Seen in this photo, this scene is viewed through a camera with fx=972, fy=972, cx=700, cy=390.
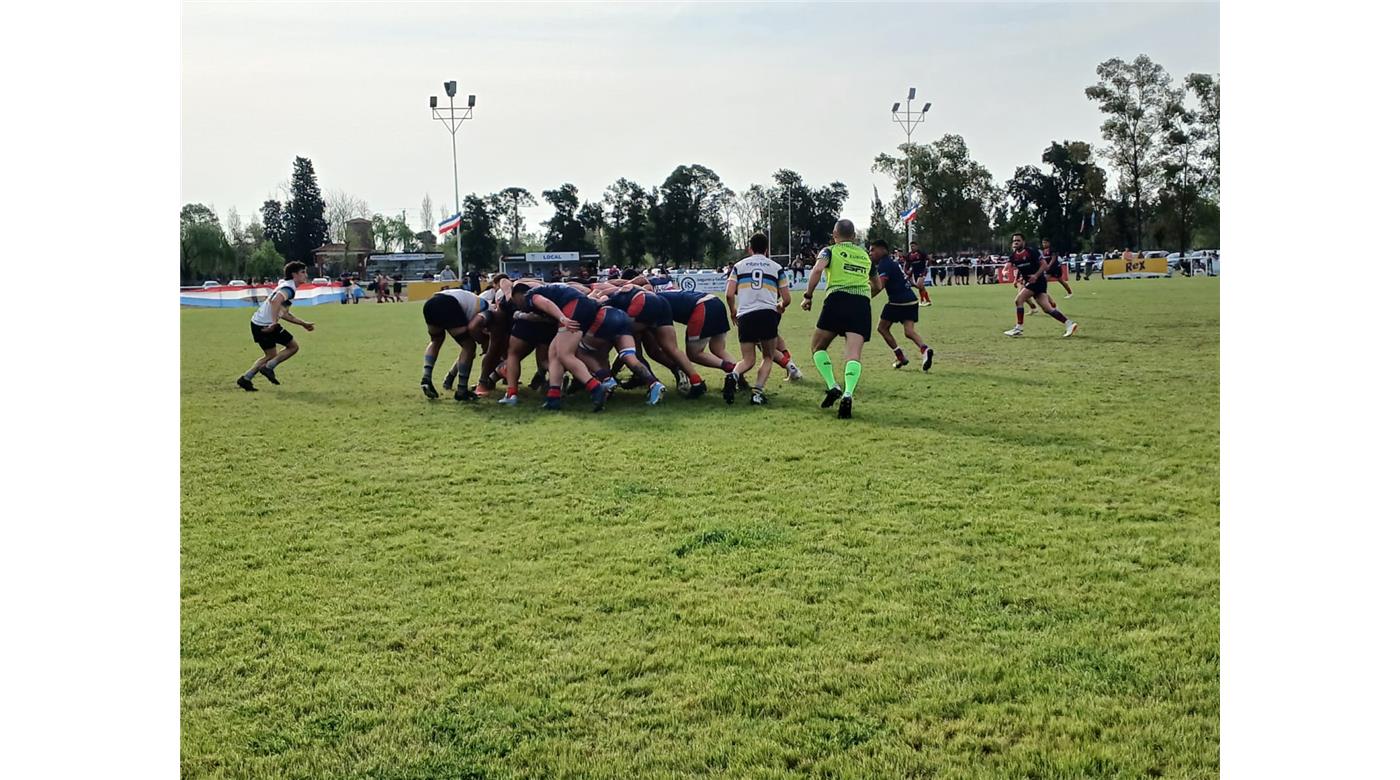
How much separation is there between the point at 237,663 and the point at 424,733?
3.58 feet

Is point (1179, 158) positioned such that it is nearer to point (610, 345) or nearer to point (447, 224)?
point (610, 345)

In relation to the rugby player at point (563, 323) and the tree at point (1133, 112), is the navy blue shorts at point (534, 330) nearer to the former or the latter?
the rugby player at point (563, 323)

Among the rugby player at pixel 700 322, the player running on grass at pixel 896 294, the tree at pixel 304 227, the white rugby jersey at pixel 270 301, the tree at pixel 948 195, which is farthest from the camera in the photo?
the tree at pixel 948 195

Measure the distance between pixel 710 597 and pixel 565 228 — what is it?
68.5 m

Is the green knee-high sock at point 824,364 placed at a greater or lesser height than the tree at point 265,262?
lesser

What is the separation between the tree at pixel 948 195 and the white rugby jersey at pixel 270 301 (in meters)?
41.0

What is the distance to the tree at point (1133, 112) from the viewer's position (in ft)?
20.4

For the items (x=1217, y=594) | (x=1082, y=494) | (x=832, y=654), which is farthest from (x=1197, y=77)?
(x=832, y=654)

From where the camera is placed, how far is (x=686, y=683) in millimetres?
3498

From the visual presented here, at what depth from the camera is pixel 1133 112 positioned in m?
10.7

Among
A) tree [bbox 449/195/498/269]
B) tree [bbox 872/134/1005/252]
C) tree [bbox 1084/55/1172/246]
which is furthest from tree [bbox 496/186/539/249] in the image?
tree [bbox 1084/55/1172/246]

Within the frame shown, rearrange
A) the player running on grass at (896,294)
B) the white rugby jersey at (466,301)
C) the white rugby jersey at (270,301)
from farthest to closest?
the white rugby jersey at (270,301), the player running on grass at (896,294), the white rugby jersey at (466,301)

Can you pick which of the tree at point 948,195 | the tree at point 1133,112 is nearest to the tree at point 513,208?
the tree at point 948,195
